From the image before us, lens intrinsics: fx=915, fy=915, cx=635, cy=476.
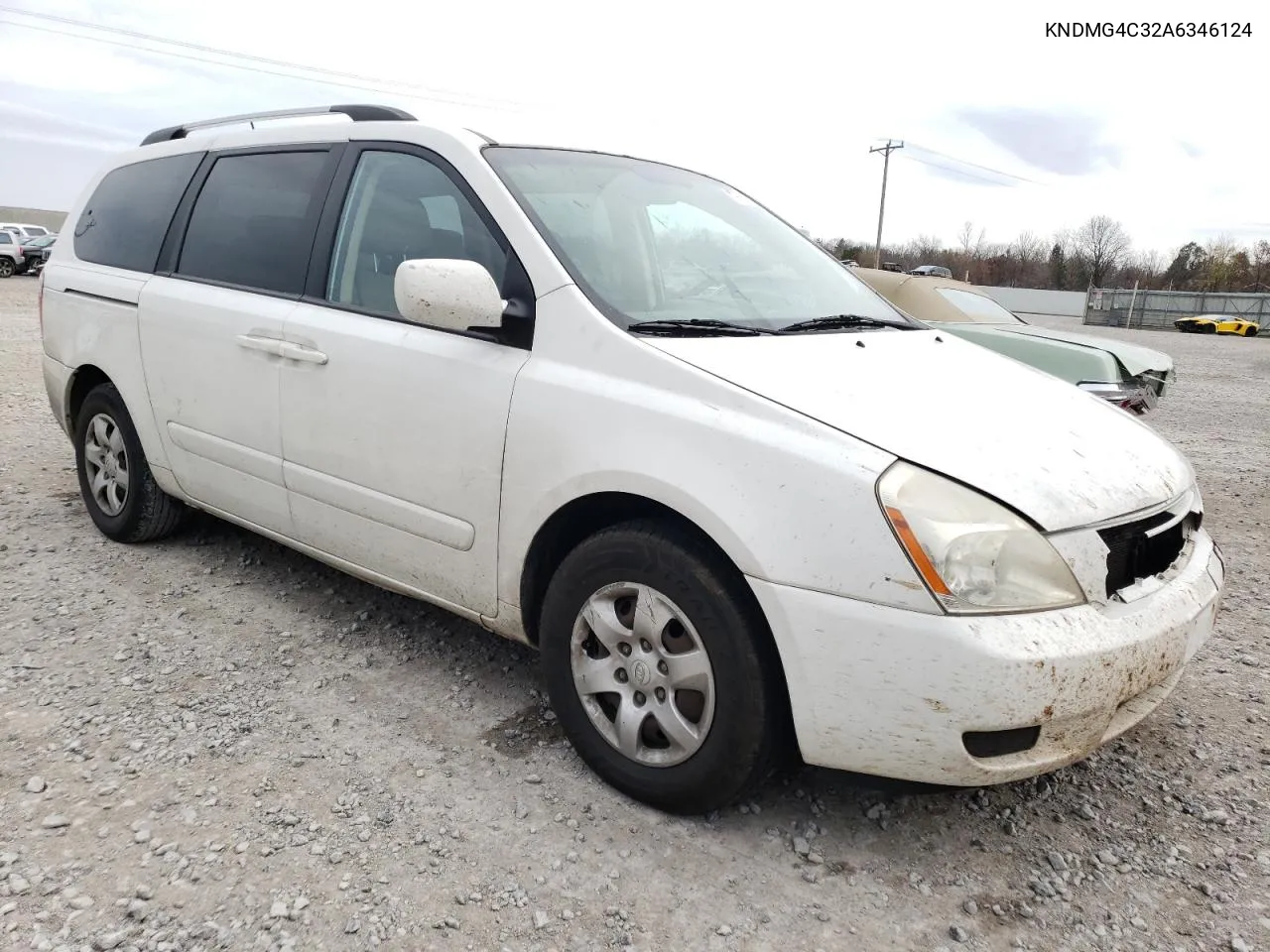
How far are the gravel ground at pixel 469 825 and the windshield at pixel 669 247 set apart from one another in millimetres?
1354

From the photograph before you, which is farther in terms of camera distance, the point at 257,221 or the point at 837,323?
the point at 257,221

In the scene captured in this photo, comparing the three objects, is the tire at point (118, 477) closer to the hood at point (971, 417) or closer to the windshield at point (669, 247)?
the windshield at point (669, 247)

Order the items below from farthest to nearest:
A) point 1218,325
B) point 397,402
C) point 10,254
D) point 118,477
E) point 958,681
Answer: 1. point 1218,325
2. point 10,254
3. point 118,477
4. point 397,402
5. point 958,681

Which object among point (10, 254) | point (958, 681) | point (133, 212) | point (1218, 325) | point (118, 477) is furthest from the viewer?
point (1218, 325)

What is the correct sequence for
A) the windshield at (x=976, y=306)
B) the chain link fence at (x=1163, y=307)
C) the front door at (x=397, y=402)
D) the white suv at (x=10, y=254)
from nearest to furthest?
the front door at (x=397, y=402)
the windshield at (x=976, y=306)
the white suv at (x=10, y=254)
the chain link fence at (x=1163, y=307)

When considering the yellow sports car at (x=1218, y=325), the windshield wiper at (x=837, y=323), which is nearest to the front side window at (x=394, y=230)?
the windshield wiper at (x=837, y=323)

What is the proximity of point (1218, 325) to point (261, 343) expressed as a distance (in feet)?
130

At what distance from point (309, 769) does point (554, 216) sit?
1.74 m

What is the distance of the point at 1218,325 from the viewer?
34.8m

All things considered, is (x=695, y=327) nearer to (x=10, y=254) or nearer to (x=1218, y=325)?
(x=10, y=254)

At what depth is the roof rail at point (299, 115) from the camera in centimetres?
312

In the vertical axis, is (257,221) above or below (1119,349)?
above

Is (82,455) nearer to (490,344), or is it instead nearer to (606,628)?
(490,344)

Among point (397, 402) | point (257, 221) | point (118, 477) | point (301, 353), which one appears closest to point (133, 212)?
point (257, 221)
